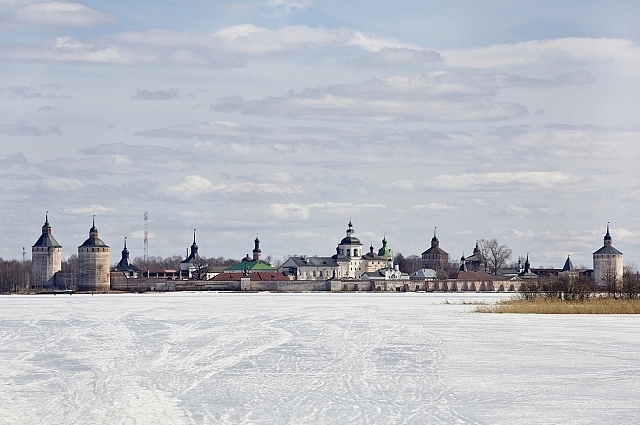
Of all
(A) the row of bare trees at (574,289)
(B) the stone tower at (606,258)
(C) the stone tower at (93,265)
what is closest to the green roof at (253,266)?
(C) the stone tower at (93,265)

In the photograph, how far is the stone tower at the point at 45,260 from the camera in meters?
93.5

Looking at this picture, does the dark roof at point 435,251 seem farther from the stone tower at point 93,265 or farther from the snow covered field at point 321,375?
the snow covered field at point 321,375

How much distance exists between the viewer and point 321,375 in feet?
42.2

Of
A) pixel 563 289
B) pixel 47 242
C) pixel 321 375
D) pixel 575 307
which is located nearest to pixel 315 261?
pixel 47 242

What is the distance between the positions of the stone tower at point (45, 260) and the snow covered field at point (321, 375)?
243 feet

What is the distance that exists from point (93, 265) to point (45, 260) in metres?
7.01

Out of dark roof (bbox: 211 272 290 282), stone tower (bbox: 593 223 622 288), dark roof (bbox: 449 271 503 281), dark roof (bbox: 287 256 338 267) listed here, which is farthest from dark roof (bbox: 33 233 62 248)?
stone tower (bbox: 593 223 622 288)

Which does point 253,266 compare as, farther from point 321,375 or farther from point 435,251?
point 321,375

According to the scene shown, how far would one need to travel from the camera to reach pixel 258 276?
315 feet

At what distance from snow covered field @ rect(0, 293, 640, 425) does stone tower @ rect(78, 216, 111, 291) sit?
6866 cm

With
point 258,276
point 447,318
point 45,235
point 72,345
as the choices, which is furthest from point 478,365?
point 45,235

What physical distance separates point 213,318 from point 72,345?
33.3 feet

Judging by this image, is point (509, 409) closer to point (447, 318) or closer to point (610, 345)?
point (610, 345)

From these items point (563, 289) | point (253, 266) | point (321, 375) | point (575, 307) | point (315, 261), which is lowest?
point (321, 375)
